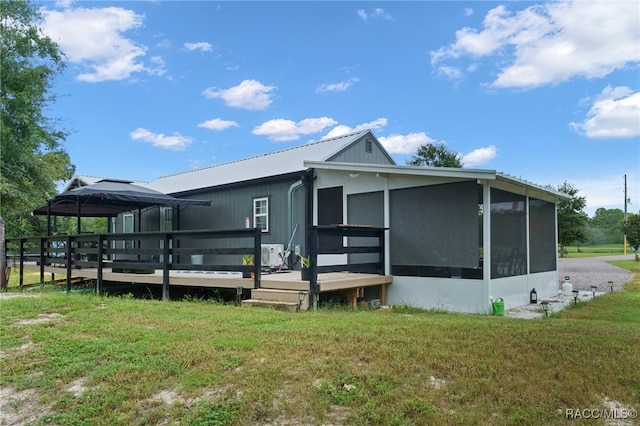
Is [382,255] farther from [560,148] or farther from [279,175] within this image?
[560,148]

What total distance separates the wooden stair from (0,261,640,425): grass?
1.57m

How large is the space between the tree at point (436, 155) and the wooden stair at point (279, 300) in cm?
2370

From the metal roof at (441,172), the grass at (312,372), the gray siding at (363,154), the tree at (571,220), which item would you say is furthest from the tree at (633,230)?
the grass at (312,372)

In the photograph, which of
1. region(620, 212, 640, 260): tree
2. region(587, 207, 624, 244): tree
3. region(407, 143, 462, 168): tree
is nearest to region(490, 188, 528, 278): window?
region(407, 143, 462, 168): tree

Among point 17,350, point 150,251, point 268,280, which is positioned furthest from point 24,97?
point 17,350

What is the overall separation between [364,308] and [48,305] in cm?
497

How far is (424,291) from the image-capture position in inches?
316

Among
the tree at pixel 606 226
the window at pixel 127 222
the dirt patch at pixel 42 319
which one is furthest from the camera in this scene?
the tree at pixel 606 226

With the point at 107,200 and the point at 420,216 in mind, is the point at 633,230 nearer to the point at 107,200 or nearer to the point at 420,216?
the point at 420,216

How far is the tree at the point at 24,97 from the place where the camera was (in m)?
12.9

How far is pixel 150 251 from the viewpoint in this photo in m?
8.30

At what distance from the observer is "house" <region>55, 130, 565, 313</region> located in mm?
7574

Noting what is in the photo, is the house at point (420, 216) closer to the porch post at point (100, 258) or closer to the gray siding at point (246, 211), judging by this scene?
the gray siding at point (246, 211)

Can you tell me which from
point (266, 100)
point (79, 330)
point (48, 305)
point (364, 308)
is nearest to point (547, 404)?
point (79, 330)
